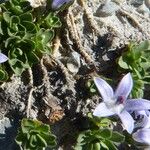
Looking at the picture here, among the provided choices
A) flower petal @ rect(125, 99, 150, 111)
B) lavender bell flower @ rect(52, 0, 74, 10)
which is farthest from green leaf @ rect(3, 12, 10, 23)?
flower petal @ rect(125, 99, 150, 111)

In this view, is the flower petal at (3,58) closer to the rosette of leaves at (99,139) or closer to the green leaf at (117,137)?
the rosette of leaves at (99,139)

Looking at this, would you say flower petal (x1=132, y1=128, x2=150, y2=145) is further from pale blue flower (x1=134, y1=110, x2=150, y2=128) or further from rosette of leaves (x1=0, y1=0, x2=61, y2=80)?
rosette of leaves (x1=0, y1=0, x2=61, y2=80)

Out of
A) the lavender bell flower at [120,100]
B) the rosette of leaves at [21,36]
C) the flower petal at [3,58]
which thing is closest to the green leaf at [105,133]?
the lavender bell flower at [120,100]

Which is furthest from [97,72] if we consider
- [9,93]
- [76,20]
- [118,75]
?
[9,93]

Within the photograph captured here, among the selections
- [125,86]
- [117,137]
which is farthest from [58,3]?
[117,137]

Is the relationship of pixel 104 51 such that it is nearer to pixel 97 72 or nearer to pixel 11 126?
pixel 97 72
